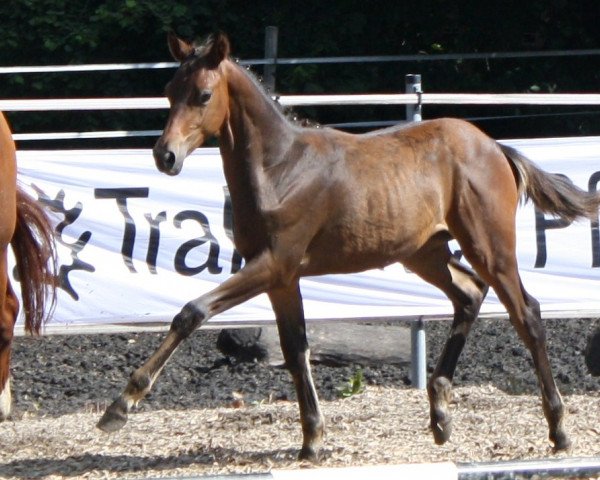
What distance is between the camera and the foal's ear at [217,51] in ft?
16.9

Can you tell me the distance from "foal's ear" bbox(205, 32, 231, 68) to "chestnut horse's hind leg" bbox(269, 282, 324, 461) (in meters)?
1.06

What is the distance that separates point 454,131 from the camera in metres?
5.92

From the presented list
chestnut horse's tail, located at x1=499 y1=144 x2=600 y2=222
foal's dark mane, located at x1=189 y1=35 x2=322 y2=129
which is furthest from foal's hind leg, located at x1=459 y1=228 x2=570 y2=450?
foal's dark mane, located at x1=189 y1=35 x2=322 y2=129

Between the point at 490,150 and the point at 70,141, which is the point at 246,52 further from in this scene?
the point at 490,150

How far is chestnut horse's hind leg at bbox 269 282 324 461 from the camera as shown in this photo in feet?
18.4

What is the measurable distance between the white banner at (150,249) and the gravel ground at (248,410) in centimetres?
53

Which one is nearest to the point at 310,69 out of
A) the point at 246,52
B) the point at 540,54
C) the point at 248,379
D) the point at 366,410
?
the point at 246,52

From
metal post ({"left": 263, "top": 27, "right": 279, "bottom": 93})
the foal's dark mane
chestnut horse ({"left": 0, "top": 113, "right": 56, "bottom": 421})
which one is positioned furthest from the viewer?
metal post ({"left": 263, "top": 27, "right": 279, "bottom": 93})

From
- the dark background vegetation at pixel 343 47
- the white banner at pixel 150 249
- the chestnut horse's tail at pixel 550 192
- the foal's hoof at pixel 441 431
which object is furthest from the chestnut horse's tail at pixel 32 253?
the dark background vegetation at pixel 343 47

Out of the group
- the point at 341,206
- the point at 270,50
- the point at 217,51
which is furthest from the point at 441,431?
the point at 270,50

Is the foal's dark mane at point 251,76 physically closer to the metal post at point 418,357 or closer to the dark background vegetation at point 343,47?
the metal post at point 418,357

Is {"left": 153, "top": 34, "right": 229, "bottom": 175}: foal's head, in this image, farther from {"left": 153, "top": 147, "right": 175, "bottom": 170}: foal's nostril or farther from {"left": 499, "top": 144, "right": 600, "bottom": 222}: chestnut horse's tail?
{"left": 499, "top": 144, "right": 600, "bottom": 222}: chestnut horse's tail

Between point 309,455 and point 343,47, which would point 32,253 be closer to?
point 309,455

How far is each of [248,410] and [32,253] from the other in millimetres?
1449
